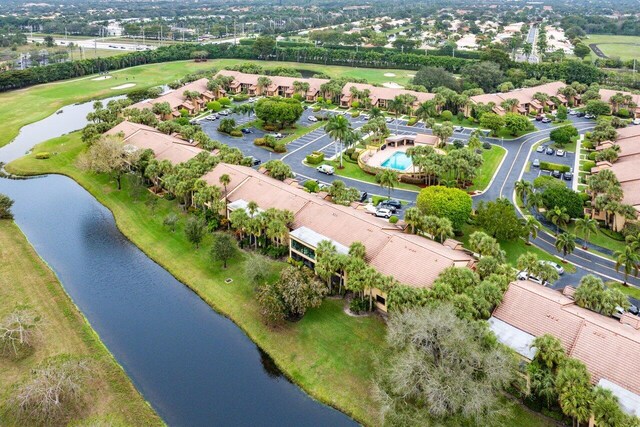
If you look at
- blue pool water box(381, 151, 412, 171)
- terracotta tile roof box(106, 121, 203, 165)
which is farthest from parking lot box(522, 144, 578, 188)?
terracotta tile roof box(106, 121, 203, 165)

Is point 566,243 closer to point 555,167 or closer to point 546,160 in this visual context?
point 555,167

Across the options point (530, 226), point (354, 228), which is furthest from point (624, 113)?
point (354, 228)

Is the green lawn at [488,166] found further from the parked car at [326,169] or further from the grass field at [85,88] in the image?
the grass field at [85,88]

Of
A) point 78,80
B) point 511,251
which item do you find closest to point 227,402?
point 511,251

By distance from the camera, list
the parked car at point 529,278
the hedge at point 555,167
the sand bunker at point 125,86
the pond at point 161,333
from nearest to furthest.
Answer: the pond at point 161,333
the parked car at point 529,278
the hedge at point 555,167
the sand bunker at point 125,86

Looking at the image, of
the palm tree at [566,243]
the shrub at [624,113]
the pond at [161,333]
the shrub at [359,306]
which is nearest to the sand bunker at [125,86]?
the pond at [161,333]

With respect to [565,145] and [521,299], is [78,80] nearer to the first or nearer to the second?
[565,145]
